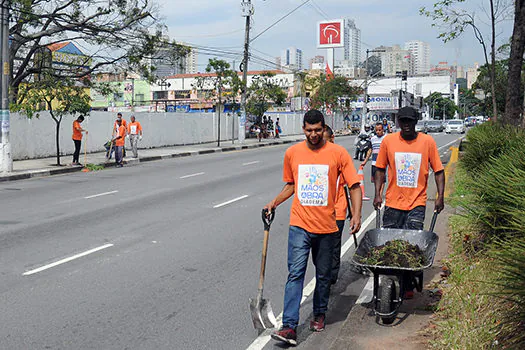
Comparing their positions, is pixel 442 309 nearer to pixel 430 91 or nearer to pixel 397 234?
pixel 397 234

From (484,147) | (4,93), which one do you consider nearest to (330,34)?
Result: (4,93)

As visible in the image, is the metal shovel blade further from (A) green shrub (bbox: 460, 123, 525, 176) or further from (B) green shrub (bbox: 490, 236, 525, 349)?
(A) green shrub (bbox: 460, 123, 525, 176)

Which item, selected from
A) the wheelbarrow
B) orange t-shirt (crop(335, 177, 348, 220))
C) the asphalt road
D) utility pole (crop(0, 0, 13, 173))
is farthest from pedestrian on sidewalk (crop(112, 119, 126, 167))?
the wheelbarrow

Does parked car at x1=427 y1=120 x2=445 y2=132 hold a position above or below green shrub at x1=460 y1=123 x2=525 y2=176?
above

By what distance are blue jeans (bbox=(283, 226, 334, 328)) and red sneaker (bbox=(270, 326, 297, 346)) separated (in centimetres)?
4

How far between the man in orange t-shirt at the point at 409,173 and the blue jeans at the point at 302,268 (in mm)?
1351

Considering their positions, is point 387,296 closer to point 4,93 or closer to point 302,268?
point 302,268

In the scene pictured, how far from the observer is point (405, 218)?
6.42m

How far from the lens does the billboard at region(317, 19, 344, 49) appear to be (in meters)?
102

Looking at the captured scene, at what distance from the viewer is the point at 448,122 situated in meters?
65.9

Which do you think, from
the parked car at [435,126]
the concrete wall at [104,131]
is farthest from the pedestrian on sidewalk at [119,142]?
the parked car at [435,126]

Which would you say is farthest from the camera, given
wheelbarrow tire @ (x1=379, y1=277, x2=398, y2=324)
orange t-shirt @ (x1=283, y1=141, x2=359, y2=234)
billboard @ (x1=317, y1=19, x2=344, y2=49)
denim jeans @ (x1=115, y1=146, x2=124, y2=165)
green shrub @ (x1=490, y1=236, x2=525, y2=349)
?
billboard @ (x1=317, y1=19, x2=344, y2=49)

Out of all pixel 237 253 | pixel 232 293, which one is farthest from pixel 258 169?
pixel 232 293

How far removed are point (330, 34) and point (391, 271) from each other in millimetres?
100563
